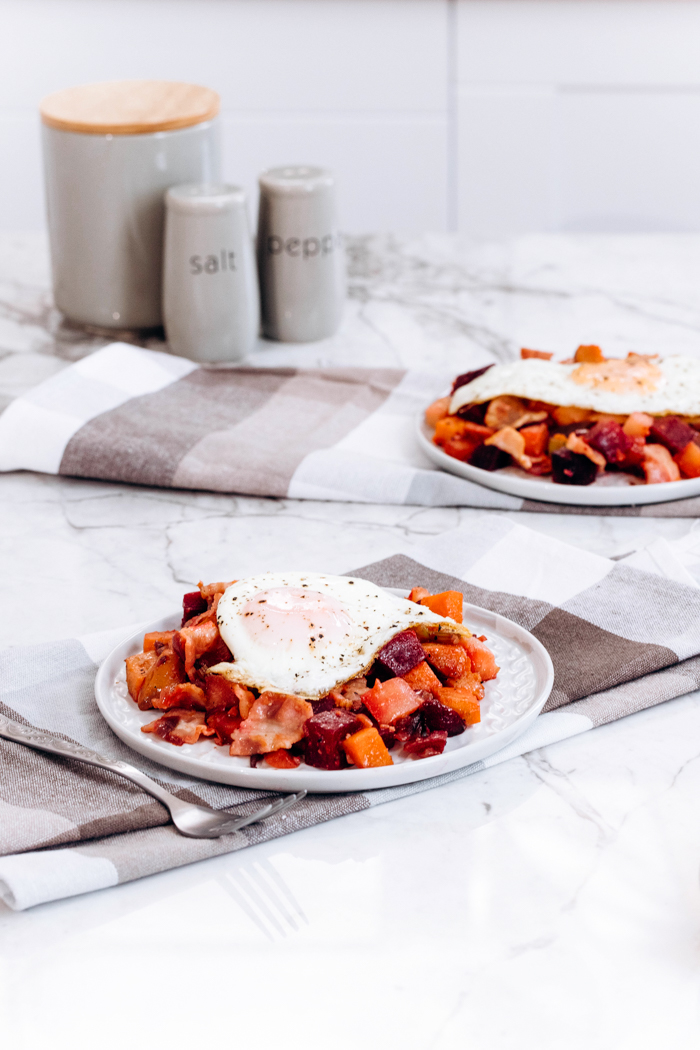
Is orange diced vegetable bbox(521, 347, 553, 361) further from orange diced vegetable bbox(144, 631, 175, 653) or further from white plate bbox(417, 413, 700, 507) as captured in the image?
orange diced vegetable bbox(144, 631, 175, 653)

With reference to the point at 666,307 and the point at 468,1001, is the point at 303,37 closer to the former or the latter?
the point at 666,307

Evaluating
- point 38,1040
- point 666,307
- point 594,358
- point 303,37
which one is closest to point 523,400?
point 594,358

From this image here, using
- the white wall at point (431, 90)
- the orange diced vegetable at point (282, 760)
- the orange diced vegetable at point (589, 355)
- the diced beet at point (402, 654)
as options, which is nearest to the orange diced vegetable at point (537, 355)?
the orange diced vegetable at point (589, 355)

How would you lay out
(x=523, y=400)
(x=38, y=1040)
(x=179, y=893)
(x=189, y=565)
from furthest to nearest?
(x=523, y=400) → (x=189, y=565) → (x=179, y=893) → (x=38, y=1040)

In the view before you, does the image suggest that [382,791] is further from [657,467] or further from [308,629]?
[657,467]

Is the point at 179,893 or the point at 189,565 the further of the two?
the point at 189,565

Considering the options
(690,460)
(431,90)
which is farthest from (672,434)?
(431,90)

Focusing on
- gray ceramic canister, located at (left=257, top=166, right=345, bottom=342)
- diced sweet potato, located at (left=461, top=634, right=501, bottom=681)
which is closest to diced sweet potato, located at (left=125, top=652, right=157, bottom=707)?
diced sweet potato, located at (left=461, top=634, right=501, bottom=681)
